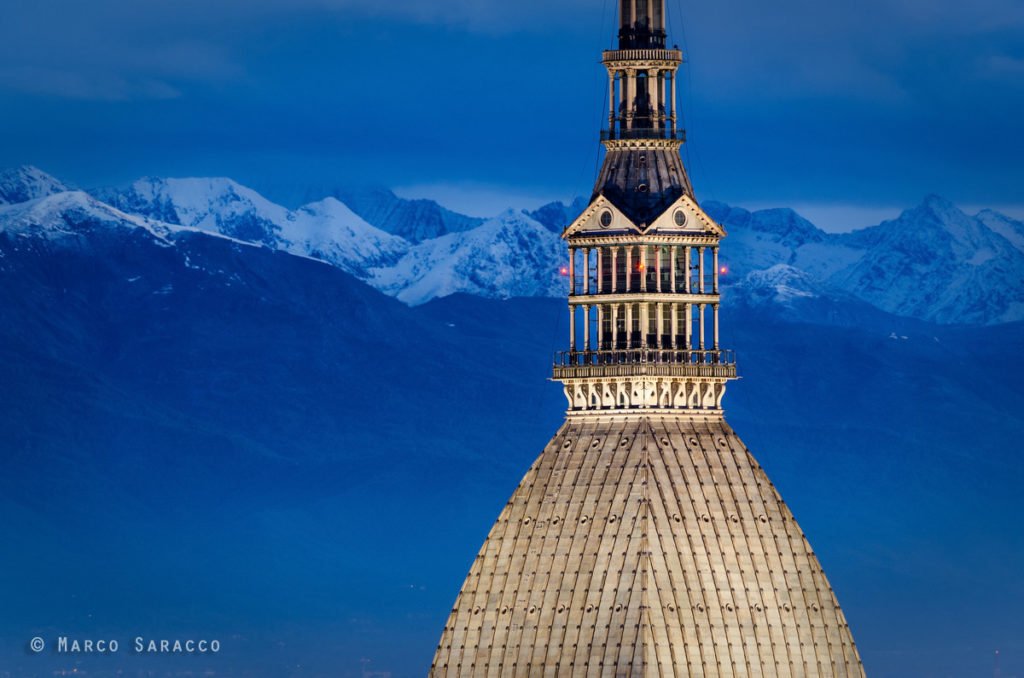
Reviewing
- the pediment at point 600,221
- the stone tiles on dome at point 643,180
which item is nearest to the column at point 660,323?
the pediment at point 600,221

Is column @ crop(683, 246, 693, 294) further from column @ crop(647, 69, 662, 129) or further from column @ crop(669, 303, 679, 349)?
column @ crop(647, 69, 662, 129)

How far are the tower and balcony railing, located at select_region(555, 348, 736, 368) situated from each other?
0.28 ft

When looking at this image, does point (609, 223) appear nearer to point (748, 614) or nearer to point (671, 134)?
point (671, 134)

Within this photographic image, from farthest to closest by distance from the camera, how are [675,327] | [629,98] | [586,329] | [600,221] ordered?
[629,98]
[586,329]
[600,221]
[675,327]

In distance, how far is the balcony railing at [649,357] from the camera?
166 m

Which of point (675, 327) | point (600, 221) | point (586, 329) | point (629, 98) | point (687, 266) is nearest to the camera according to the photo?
point (675, 327)

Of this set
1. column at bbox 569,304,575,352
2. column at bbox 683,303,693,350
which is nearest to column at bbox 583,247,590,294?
column at bbox 569,304,575,352

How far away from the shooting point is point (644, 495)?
164m

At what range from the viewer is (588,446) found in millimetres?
167375

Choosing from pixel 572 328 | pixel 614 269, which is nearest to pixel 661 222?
pixel 614 269

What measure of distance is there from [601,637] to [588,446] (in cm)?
1037

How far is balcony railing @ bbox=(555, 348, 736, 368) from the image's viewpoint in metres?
166

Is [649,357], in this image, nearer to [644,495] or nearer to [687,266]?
[687,266]

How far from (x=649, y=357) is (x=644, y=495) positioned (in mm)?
6188
